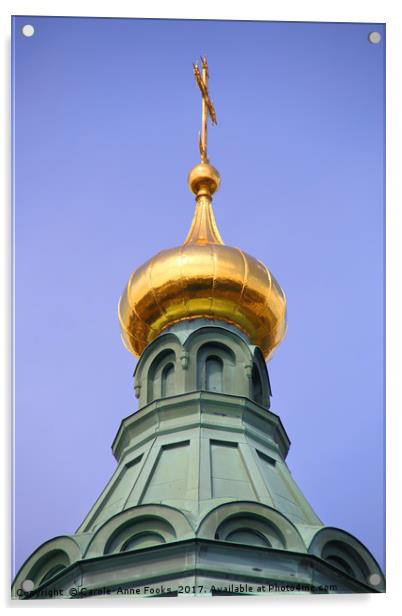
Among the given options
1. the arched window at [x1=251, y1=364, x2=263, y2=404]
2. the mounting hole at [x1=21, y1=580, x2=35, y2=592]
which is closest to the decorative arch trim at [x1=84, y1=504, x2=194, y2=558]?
the mounting hole at [x1=21, y1=580, x2=35, y2=592]

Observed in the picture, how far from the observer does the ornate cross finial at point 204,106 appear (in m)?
15.9

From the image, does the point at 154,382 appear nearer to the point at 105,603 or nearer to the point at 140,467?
the point at 140,467

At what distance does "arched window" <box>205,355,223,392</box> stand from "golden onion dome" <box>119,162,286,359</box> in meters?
0.48

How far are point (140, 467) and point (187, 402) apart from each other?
84 centimetres

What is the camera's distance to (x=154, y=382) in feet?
Result: 60.0

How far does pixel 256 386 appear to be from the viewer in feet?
60.5

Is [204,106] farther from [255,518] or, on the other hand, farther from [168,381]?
[255,518]

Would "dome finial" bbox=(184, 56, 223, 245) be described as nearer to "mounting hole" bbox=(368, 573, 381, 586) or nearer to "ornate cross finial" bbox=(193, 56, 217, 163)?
"ornate cross finial" bbox=(193, 56, 217, 163)

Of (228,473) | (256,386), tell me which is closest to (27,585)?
(228,473)

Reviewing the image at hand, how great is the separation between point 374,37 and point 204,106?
11.9ft

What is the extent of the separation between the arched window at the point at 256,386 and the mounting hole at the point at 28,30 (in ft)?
17.2

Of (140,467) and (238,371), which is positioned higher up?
(238,371)

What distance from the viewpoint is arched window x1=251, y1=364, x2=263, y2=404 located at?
60.2 ft

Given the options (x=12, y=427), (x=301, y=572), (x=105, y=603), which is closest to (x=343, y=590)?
(x=301, y=572)
